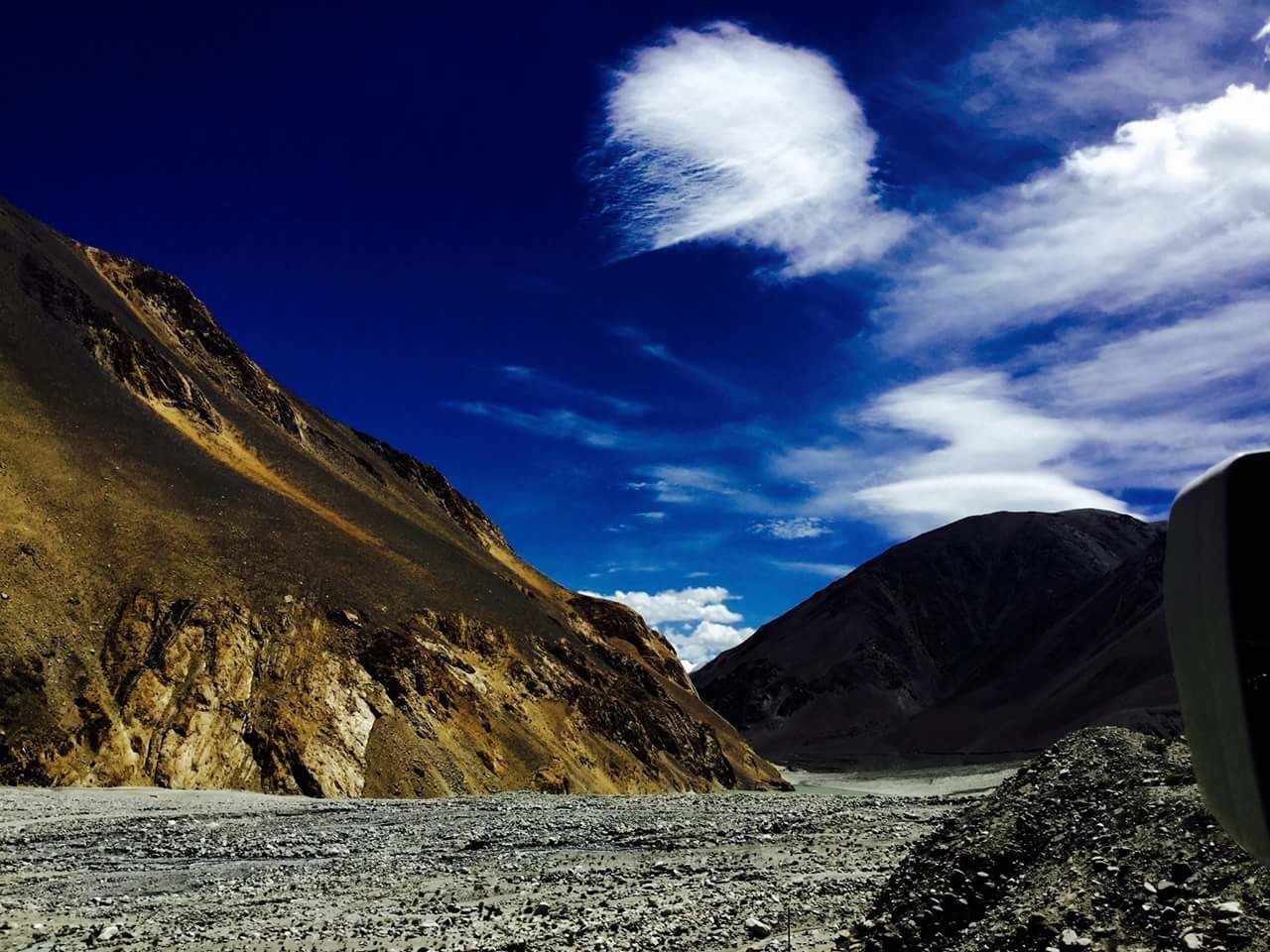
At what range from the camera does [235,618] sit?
4569 cm

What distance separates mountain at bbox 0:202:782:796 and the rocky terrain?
35.1m

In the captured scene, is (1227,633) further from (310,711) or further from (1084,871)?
(310,711)

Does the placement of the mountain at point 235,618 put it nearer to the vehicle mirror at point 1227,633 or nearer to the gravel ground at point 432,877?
the gravel ground at point 432,877

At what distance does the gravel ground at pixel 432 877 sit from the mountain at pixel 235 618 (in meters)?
8.77

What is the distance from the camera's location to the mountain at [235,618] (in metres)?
39.8

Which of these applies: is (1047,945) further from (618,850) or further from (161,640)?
(161,640)

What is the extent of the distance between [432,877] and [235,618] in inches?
1253

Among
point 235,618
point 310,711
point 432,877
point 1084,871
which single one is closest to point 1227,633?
point 1084,871

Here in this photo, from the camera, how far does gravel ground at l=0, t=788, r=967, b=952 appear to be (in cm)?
1267

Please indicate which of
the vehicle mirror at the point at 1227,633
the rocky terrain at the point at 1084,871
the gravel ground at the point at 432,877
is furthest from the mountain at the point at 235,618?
the vehicle mirror at the point at 1227,633

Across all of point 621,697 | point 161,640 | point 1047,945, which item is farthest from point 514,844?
point 621,697

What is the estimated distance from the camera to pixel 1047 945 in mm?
7746

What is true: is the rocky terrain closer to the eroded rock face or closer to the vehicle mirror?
the vehicle mirror

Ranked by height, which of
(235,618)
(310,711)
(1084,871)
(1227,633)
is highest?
(235,618)
